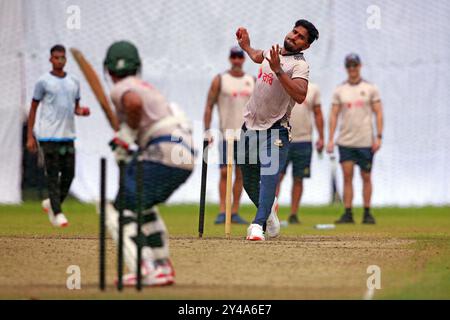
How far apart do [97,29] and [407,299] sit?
12930 millimetres

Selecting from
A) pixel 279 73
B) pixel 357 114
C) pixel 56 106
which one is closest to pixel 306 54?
pixel 357 114

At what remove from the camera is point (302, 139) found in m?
17.7

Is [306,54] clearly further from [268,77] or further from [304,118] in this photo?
[268,77]

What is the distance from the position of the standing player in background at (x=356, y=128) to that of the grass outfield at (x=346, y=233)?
71 cm

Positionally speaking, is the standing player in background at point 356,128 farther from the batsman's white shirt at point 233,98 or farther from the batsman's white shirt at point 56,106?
the batsman's white shirt at point 56,106

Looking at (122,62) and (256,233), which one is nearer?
(122,62)

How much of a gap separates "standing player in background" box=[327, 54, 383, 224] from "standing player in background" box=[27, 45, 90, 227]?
14.5ft

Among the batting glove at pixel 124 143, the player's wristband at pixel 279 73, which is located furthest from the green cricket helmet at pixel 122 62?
the player's wristband at pixel 279 73

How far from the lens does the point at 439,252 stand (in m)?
12.3

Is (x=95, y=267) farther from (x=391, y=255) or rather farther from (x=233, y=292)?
(x=391, y=255)

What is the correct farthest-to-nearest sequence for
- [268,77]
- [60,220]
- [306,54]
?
1. [306,54]
2. [60,220]
3. [268,77]

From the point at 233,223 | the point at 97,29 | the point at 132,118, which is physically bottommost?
the point at 233,223

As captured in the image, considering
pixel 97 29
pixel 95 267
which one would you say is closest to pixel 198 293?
pixel 95 267

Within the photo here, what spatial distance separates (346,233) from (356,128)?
10.2 feet
